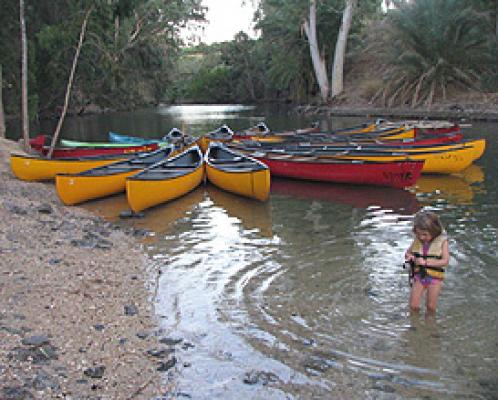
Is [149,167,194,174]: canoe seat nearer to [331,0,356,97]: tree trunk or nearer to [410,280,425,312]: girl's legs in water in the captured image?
[410,280,425,312]: girl's legs in water

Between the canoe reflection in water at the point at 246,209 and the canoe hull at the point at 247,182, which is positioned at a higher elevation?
the canoe hull at the point at 247,182

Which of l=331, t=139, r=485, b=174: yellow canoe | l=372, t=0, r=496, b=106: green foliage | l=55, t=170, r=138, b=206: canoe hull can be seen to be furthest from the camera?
l=372, t=0, r=496, b=106: green foliage

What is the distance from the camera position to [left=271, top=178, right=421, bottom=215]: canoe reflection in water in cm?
1170

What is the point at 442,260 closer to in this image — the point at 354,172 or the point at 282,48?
the point at 354,172

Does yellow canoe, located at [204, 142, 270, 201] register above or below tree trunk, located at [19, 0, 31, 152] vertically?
below

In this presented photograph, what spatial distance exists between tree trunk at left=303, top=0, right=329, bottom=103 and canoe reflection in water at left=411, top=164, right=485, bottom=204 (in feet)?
86.3

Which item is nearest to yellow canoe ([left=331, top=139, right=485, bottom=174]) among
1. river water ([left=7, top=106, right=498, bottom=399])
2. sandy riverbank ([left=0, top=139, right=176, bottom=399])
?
river water ([left=7, top=106, right=498, bottom=399])

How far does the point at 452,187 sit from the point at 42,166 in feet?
34.7

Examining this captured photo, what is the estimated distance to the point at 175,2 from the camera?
39.6 m

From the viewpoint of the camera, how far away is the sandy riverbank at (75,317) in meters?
4.29

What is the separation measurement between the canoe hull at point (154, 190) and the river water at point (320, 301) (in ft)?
1.04

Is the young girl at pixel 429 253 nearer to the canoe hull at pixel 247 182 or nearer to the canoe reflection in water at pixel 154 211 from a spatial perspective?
the canoe reflection in water at pixel 154 211

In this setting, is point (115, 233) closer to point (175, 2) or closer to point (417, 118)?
point (417, 118)

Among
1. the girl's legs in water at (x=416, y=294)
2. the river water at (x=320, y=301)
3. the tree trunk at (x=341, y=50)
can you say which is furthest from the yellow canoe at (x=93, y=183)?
the tree trunk at (x=341, y=50)
